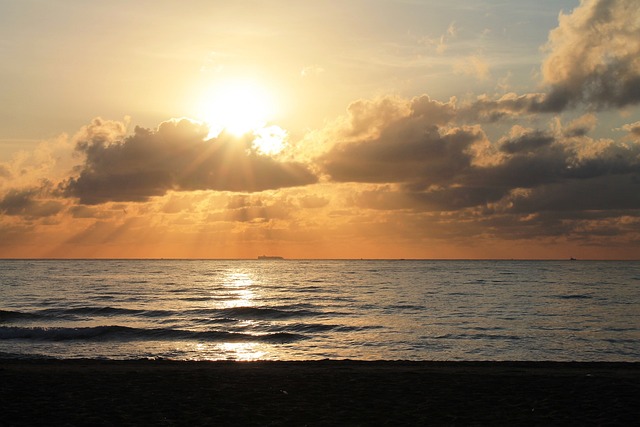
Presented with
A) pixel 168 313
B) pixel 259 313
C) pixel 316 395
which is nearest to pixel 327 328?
pixel 259 313

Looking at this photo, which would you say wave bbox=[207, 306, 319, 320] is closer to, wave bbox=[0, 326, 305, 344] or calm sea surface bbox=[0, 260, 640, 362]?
calm sea surface bbox=[0, 260, 640, 362]

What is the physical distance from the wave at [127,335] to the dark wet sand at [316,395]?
15.5m

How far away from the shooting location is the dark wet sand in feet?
49.5

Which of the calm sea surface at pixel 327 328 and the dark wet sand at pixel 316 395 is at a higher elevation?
the dark wet sand at pixel 316 395

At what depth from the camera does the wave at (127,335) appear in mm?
39906

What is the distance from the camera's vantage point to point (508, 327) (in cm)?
4509

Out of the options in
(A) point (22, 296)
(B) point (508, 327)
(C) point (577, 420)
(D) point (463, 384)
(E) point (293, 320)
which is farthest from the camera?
(A) point (22, 296)

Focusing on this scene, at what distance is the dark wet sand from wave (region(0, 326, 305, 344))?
15492mm

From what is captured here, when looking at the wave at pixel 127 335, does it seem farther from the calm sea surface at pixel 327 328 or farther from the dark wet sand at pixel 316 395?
the dark wet sand at pixel 316 395

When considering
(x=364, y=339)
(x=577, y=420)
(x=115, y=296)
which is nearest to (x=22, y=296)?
(x=115, y=296)

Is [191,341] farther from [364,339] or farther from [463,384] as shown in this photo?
[463,384]

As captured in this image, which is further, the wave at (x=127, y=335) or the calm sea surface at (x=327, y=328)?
the wave at (x=127, y=335)

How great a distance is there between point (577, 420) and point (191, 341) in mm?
28942

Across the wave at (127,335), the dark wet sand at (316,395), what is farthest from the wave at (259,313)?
the dark wet sand at (316,395)
